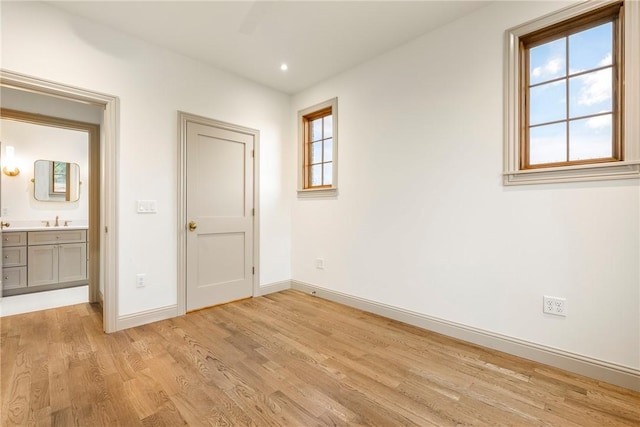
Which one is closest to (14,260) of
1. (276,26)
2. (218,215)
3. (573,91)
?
(218,215)

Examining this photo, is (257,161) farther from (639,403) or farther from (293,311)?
(639,403)

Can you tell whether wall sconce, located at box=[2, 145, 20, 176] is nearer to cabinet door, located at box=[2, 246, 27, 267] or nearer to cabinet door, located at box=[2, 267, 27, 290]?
cabinet door, located at box=[2, 246, 27, 267]

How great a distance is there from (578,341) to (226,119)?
3826 mm

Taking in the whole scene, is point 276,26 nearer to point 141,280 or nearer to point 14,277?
point 141,280

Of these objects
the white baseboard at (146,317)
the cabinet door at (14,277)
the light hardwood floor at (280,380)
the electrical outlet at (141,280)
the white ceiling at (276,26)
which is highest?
the white ceiling at (276,26)

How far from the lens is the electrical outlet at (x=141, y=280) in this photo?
9.12ft

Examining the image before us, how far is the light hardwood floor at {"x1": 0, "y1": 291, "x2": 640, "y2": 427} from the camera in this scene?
1.53 m

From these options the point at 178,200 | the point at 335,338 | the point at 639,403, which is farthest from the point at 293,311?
the point at 639,403

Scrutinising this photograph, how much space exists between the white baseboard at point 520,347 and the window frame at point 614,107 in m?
1.21

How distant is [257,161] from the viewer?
3.73 meters

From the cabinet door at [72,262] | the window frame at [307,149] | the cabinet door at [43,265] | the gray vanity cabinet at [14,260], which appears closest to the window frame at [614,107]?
the window frame at [307,149]

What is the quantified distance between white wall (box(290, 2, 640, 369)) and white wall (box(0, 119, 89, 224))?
4.12 meters

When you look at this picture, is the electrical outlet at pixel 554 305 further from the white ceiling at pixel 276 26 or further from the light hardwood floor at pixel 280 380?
the white ceiling at pixel 276 26

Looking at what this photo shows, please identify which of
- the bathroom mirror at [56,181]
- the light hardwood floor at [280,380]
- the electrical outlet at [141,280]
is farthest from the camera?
the bathroom mirror at [56,181]
